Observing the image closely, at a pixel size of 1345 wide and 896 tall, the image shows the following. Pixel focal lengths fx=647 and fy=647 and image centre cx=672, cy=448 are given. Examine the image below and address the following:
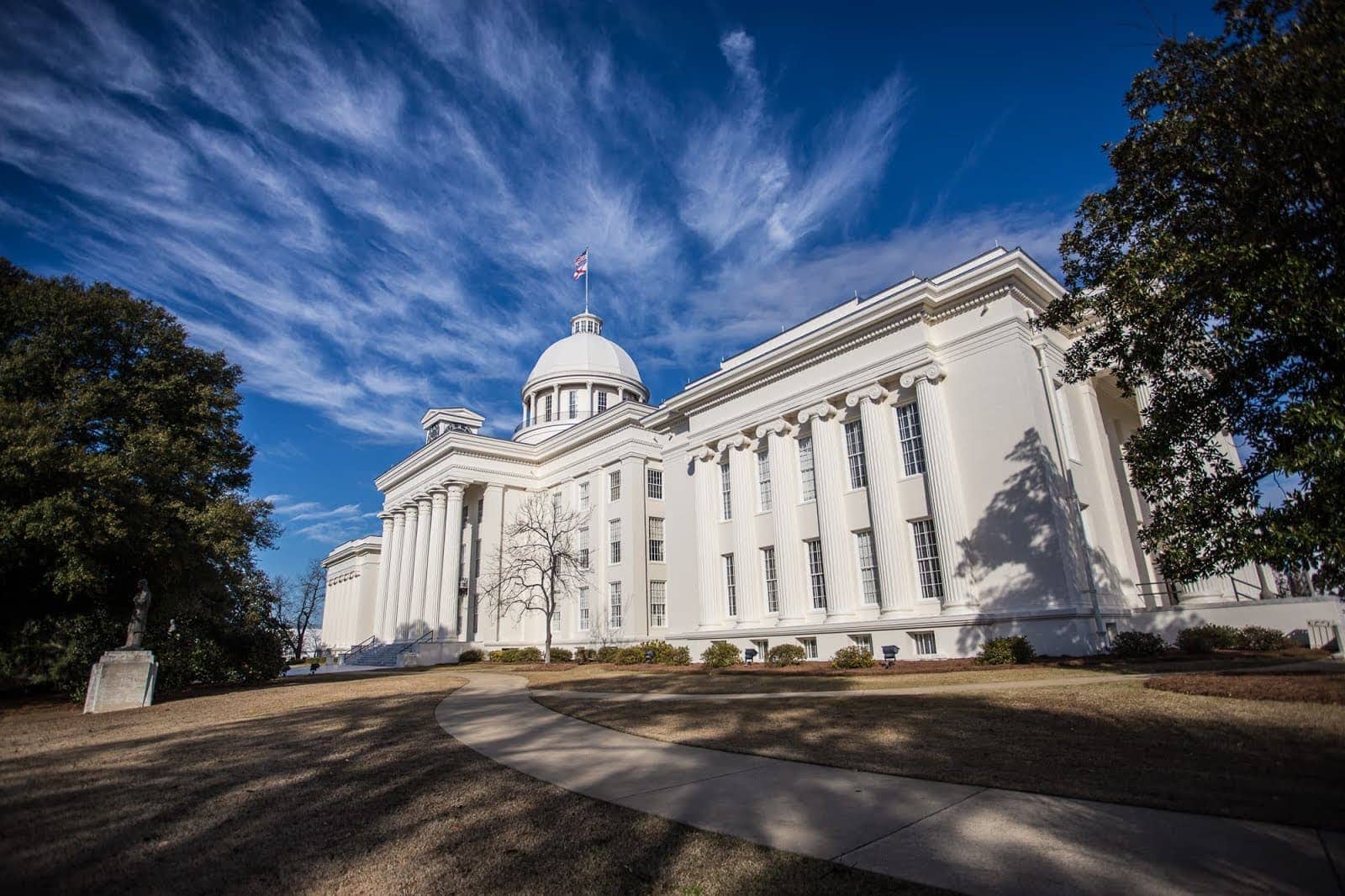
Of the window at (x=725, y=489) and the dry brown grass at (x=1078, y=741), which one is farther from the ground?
the window at (x=725, y=489)

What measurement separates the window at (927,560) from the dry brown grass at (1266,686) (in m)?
9.71

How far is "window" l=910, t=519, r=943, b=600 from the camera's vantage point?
22203mm

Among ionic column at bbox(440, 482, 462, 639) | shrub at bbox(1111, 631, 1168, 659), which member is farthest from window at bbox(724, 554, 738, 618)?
ionic column at bbox(440, 482, 462, 639)

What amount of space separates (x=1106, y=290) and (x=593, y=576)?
32.3 m

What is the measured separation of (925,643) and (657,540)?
68.4 feet

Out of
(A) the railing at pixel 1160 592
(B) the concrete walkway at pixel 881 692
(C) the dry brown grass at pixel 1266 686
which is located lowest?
(B) the concrete walkway at pixel 881 692

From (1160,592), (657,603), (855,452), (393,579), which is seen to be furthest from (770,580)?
(393,579)

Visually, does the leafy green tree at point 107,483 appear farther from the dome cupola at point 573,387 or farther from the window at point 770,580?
the dome cupola at point 573,387

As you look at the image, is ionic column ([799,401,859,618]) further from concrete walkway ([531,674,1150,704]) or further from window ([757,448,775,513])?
concrete walkway ([531,674,1150,704])

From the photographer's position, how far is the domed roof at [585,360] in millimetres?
54562

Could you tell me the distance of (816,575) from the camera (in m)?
26.2

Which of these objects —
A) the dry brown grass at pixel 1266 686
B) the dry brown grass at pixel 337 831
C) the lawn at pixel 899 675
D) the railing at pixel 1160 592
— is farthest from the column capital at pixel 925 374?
the dry brown grass at pixel 337 831

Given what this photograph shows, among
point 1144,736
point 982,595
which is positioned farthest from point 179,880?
point 982,595

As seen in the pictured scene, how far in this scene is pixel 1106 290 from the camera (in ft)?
46.6
